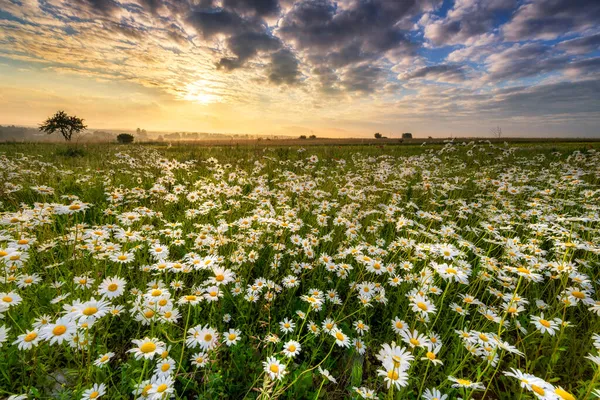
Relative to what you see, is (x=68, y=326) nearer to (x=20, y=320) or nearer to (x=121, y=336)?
(x=121, y=336)

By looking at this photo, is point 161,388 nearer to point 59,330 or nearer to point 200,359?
point 200,359

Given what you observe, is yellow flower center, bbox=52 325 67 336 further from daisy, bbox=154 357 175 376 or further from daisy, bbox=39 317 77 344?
daisy, bbox=154 357 175 376

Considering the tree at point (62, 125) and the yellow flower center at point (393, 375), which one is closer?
the yellow flower center at point (393, 375)

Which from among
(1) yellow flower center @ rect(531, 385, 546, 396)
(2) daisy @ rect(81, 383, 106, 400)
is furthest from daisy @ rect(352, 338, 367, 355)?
(2) daisy @ rect(81, 383, 106, 400)

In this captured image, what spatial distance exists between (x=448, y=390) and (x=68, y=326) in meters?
2.76

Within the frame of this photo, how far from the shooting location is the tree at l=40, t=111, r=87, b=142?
42.3 meters

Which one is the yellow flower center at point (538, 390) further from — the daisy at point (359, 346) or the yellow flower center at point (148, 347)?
the yellow flower center at point (148, 347)

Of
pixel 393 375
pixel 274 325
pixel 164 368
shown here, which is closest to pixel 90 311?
pixel 164 368

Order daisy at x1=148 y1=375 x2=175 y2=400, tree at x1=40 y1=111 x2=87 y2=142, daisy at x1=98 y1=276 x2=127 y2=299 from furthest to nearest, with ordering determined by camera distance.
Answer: tree at x1=40 y1=111 x2=87 y2=142 → daisy at x1=98 y1=276 x2=127 y2=299 → daisy at x1=148 y1=375 x2=175 y2=400

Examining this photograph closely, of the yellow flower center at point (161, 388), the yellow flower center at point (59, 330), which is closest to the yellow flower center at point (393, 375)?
the yellow flower center at point (161, 388)

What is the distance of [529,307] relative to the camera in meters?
3.04

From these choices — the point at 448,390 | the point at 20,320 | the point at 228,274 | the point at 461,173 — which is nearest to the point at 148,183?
the point at 20,320

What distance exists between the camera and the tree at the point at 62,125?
4234 cm

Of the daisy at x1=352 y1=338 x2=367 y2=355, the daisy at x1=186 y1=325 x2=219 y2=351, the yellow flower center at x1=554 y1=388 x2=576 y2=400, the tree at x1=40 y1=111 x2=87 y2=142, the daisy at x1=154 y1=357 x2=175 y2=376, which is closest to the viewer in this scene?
the yellow flower center at x1=554 y1=388 x2=576 y2=400
